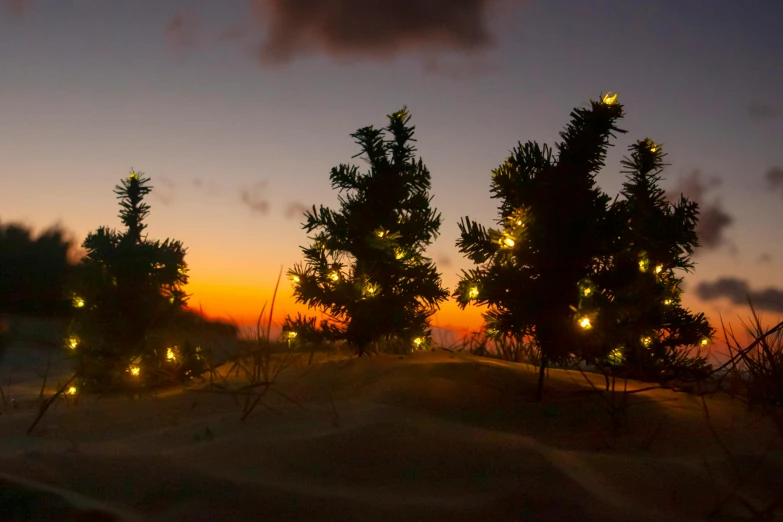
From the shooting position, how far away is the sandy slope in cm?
200

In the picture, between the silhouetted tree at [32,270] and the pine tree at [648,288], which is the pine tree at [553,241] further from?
the silhouetted tree at [32,270]

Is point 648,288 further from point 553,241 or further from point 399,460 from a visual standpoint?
point 399,460

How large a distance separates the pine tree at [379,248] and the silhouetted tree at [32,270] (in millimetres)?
6012

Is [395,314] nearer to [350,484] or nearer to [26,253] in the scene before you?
[350,484]

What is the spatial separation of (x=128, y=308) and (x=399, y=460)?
11.1 ft

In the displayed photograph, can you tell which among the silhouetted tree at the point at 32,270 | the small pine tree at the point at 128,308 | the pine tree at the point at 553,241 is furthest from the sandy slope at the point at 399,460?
the silhouetted tree at the point at 32,270

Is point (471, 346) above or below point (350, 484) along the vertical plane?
above

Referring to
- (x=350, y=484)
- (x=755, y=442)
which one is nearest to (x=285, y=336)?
(x=350, y=484)

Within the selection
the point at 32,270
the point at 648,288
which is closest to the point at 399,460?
the point at 648,288

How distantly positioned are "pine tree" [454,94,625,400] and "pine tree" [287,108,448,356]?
4.58 ft

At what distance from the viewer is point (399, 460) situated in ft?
8.04

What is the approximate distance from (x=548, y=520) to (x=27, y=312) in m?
10.5

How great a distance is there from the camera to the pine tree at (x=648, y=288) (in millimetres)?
3764

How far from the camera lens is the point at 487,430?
2971 millimetres
